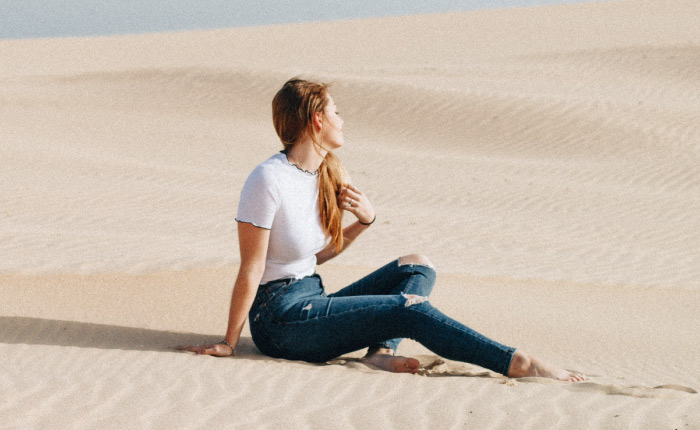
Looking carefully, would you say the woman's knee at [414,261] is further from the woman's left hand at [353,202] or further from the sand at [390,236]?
the sand at [390,236]

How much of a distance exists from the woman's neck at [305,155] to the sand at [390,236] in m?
1.01

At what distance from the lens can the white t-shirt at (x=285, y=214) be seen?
4.08 m

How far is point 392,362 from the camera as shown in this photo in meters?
4.33

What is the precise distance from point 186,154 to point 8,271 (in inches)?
375

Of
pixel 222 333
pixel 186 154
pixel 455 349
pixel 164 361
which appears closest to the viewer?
pixel 455 349

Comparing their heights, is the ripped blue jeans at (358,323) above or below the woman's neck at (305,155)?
below

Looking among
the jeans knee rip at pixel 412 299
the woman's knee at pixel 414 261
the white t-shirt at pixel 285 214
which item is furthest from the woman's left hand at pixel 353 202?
the jeans knee rip at pixel 412 299

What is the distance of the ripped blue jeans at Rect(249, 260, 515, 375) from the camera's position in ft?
13.1

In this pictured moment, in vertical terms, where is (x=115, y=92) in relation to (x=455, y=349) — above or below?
above

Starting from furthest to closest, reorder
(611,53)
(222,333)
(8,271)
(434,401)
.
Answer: (611,53)
(8,271)
(222,333)
(434,401)

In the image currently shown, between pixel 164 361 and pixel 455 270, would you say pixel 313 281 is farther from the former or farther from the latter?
pixel 455 270

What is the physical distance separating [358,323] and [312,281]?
16.0 inches

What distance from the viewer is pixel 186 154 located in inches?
658

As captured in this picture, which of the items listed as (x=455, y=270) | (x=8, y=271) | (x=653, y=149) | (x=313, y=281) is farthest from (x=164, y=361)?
(x=653, y=149)
